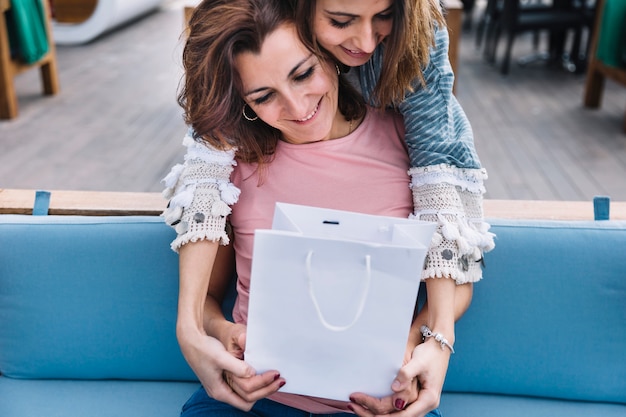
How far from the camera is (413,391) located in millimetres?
1047

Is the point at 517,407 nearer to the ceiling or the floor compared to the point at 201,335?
nearer to the floor

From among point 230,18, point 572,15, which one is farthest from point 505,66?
point 230,18

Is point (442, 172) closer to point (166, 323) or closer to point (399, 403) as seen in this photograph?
point (399, 403)

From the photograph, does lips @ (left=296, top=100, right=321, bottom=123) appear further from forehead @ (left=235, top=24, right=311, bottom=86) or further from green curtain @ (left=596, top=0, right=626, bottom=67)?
green curtain @ (left=596, top=0, right=626, bottom=67)

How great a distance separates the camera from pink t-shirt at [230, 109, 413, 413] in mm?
1250

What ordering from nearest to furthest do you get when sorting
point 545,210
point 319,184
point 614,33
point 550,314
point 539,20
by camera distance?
point 319,184 < point 550,314 < point 545,210 < point 614,33 < point 539,20

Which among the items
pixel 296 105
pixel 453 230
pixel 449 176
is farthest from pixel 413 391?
pixel 296 105

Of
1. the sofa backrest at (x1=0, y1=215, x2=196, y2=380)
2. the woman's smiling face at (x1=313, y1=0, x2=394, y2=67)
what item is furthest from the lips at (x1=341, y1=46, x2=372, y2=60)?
the sofa backrest at (x1=0, y1=215, x2=196, y2=380)

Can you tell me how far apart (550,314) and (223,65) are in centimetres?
84

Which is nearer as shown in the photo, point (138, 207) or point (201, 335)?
point (201, 335)

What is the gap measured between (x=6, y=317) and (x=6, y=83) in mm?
3096

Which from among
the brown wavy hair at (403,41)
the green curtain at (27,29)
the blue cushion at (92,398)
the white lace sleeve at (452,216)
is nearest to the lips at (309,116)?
the brown wavy hair at (403,41)

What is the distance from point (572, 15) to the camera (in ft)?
17.3

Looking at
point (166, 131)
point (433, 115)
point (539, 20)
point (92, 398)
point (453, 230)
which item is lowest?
point (166, 131)
